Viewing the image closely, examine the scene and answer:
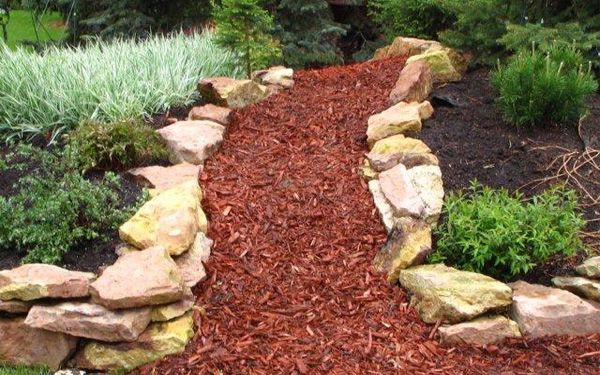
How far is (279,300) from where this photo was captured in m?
3.90

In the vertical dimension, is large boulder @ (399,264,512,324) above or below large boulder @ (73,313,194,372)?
above

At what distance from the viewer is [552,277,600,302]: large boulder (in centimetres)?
381

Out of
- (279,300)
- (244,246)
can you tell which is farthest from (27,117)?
(279,300)

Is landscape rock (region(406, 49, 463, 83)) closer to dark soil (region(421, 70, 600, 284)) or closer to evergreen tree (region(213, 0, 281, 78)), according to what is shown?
dark soil (region(421, 70, 600, 284))

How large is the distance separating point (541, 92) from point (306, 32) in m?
4.97

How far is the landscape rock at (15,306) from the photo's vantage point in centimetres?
357

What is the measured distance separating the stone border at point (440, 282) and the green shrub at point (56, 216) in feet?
5.17

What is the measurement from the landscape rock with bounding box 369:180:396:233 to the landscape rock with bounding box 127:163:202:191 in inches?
45.6

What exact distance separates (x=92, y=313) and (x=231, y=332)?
0.68m

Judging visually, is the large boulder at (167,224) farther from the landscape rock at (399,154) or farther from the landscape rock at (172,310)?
the landscape rock at (399,154)

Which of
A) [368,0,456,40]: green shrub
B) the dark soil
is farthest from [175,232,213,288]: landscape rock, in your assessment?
[368,0,456,40]: green shrub

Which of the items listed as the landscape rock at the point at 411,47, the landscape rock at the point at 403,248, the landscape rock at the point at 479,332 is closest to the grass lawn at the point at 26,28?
the landscape rock at the point at 411,47

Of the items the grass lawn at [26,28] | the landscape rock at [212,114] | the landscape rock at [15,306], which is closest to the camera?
the landscape rock at [15,306]

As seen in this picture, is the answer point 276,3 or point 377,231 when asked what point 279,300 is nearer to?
point 377,231
